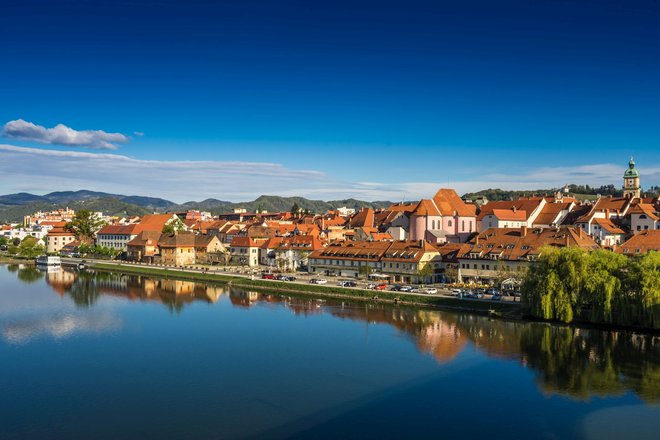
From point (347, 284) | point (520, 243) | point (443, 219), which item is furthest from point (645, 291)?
point (443, 219)

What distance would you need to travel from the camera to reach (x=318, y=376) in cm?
2170

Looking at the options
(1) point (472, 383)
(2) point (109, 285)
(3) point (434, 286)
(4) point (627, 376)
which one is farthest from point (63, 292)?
(4) point (627, 376)

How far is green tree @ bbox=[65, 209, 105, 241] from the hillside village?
57 cm

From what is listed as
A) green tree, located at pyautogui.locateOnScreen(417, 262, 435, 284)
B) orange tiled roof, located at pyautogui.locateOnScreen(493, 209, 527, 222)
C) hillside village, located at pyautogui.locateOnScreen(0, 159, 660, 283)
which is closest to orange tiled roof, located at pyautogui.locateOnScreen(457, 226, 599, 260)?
hillside village, located at pyautogui.locateOnScreen(0, 159, 660, 283)

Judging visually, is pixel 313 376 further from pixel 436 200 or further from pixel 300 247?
pixel 436 200

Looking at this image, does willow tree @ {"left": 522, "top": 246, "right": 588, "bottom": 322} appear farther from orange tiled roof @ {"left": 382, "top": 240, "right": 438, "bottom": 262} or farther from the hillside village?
orange tiled roof @ {"left": 382, "top": 240, "right": 438, "bottom": 262}

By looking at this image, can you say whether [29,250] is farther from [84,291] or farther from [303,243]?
[303,243]

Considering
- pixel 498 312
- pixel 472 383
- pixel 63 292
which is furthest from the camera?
pixel 63 292

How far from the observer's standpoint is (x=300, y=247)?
54969 mm

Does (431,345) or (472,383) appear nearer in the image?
(472,383)

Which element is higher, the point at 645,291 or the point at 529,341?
the point at 645,291

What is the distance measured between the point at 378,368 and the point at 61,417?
10.9 m

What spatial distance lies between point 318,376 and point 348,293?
18.1m

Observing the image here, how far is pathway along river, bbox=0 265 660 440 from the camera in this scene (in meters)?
17.0
